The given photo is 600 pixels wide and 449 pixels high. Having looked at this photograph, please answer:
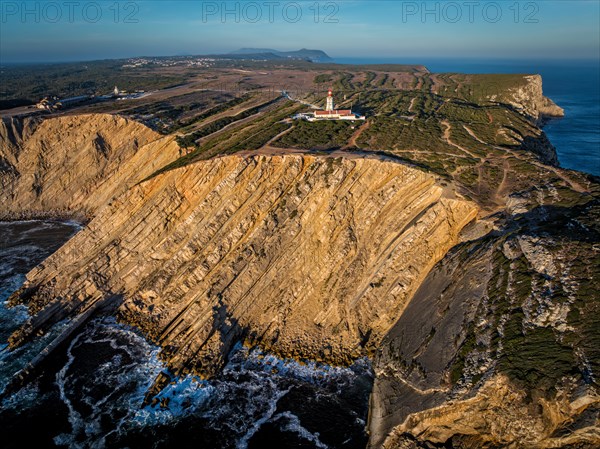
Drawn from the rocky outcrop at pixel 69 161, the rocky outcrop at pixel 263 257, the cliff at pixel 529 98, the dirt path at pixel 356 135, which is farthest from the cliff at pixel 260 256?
the cliff at pixel 529 98

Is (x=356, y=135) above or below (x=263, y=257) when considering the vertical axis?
above

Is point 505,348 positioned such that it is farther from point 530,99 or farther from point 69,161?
point 530,99

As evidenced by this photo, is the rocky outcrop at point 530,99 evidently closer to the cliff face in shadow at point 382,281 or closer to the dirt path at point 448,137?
the dirt path at point 448,137

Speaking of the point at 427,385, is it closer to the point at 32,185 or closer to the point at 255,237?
the point at 255,237

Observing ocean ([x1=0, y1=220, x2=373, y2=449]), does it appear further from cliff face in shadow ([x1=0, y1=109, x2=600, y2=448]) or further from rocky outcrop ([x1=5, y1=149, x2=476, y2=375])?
rocky outcrop ([x1=5, y1=149, x2=476, y2=375])

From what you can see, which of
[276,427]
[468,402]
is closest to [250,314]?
[276,427]

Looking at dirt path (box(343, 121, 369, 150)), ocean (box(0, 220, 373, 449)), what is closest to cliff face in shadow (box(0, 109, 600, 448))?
ocean (box(0, 220, 373, 449))

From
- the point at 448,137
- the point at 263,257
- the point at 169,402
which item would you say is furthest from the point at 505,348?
the point at 448,137

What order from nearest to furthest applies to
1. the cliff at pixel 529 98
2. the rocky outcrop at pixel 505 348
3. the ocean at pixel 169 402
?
the rocky outcrop at pixel 505 348 → the ocean at pixel 169 402 → the cliff at pixel 529 98
